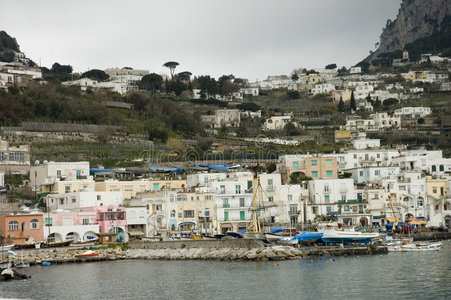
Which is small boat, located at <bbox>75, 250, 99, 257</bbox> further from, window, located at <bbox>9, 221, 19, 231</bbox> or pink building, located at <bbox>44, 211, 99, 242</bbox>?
window, located at <bbox>9, 221, 19, 231</bbox>

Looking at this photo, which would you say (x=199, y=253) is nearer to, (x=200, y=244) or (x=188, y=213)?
(x=200, y=244)

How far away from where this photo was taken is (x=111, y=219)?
66.6m

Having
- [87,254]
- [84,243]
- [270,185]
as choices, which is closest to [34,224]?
[84,243]

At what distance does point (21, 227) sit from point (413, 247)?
2805 centimetres

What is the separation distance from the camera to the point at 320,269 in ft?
166

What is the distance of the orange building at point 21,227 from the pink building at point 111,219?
4684mm

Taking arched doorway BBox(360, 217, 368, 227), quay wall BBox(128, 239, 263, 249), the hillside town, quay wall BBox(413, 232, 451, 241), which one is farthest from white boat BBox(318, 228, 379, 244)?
arched doorway BBox(360, 217, 368, 227)

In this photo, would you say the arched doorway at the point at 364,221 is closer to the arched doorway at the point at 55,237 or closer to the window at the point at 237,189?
the window at the point at 237,189

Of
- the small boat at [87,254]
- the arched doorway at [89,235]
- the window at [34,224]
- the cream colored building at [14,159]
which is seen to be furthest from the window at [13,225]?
the cream colored building at [14,159]

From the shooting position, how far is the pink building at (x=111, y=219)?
66.2 m

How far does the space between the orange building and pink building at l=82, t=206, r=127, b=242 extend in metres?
4.68

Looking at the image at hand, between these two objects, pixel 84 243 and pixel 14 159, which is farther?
pixel 14 159

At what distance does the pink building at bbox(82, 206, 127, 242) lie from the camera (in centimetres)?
6619

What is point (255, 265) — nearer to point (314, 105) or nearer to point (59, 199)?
point (59, 199)
